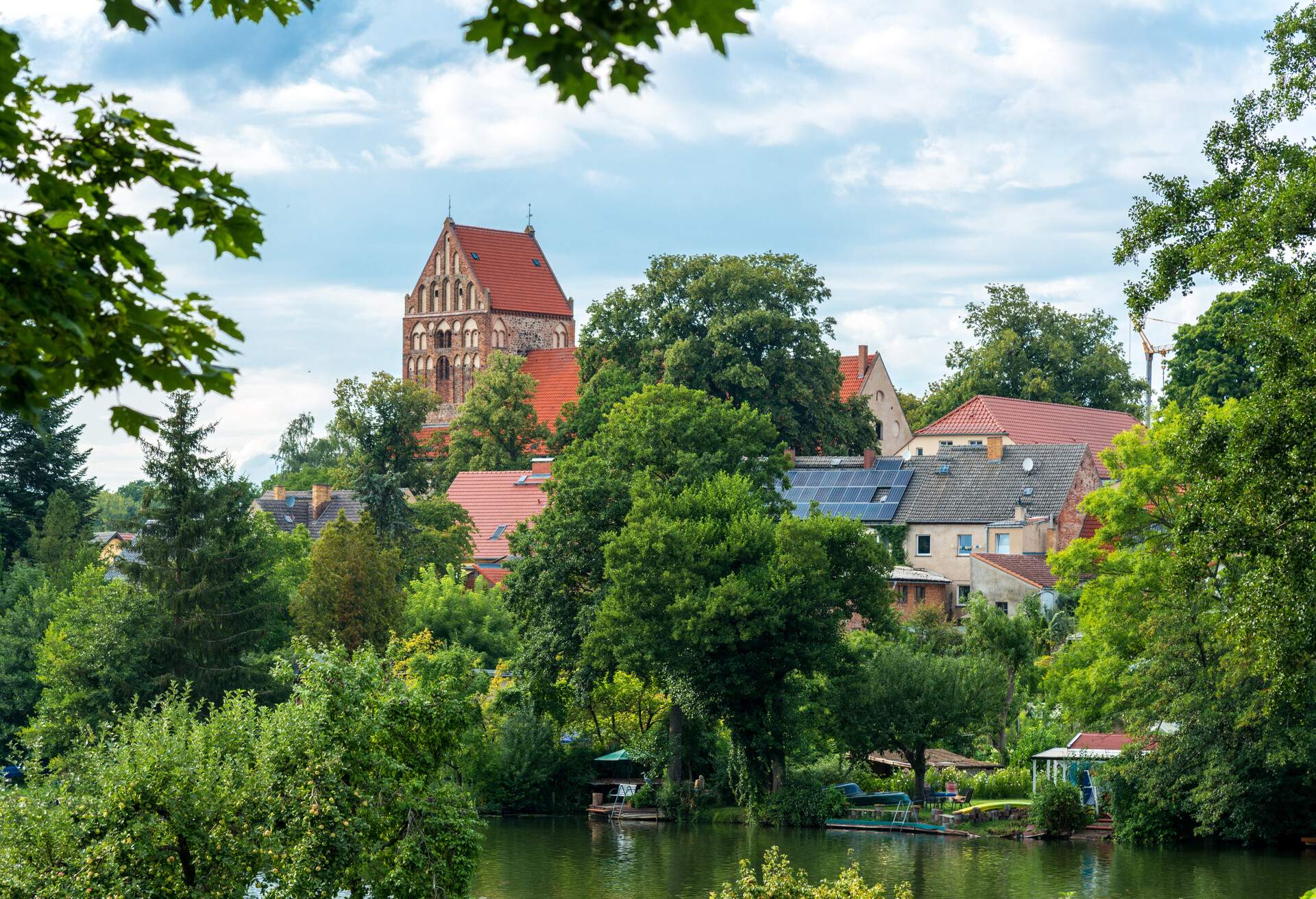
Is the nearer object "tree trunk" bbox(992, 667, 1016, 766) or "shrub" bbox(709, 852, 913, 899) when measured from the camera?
"shrub" bbox(709, 852, 913, 899)

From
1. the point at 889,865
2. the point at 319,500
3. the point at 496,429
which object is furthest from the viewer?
the point at 496,429

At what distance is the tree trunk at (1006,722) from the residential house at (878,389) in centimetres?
4495

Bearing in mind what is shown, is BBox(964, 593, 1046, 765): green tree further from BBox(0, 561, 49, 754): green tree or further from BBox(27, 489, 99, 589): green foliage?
BBox(27, 489, 99, 589): green foliage

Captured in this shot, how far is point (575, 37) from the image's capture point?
15.6 ft

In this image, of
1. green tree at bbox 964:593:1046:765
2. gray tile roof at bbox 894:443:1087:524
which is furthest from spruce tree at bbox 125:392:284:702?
gray tile roof at bbox 894:443:1087:524

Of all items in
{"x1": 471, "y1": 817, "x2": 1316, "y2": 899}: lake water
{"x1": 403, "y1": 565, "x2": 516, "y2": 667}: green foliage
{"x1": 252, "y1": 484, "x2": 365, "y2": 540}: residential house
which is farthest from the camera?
{"x1": 252, "y1": 484, "x2": 365, "y2": 540}: residential house

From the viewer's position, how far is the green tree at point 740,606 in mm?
41562

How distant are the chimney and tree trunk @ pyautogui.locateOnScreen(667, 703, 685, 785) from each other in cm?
4581

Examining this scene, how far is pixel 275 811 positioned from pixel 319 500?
70563 millimetres

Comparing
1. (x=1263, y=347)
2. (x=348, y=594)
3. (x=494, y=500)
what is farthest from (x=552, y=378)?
(x=1263, y=347)

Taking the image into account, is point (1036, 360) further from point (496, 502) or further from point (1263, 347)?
point (1263, 347)

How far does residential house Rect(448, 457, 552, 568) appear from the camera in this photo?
2901 inches

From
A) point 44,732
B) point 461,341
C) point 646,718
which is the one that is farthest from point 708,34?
point 461,341

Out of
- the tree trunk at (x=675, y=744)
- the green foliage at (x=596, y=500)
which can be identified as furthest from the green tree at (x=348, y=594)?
the tree trunk at (x=675, y=744)
